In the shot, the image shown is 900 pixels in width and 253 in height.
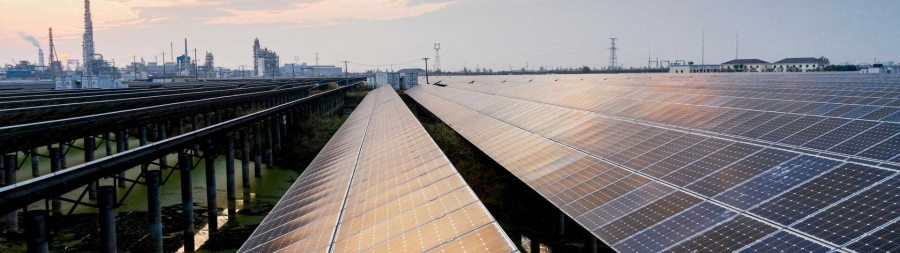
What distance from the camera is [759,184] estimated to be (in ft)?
52.9

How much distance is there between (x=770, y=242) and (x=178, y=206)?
90.5 feet

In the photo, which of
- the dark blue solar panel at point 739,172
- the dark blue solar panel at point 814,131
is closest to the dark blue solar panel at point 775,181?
the dark blue solar panel at point 739,172

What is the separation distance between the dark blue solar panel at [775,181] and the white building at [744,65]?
156 meters

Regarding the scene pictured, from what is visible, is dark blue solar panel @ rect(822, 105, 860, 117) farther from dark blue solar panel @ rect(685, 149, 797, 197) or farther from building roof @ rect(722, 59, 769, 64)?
building roof @ rect(722, 59, 769, 64)

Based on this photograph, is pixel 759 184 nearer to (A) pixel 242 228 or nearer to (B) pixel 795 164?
(B) pixel 795 164

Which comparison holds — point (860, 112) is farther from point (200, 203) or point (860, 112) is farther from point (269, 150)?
point (269, 150)

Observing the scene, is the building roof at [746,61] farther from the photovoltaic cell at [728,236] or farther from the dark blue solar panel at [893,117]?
the photovoltaic cell at [728,236]

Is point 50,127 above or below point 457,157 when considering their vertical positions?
above

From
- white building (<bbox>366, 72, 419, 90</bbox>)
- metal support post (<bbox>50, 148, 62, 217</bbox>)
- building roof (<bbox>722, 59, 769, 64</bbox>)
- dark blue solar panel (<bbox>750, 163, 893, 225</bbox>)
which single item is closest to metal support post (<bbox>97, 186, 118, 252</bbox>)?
metal support post (<bbox>50, 148, 62, 217</bbox>)

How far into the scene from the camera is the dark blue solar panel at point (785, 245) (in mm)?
11951

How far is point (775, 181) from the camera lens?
1606 centimetres

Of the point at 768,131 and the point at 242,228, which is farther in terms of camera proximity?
the point at 242,228

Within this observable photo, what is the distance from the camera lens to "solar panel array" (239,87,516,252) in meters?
12.1

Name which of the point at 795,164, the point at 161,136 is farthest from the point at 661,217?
the point at 161,136
